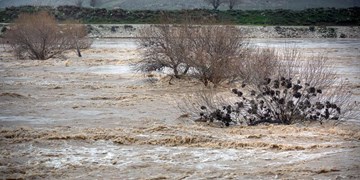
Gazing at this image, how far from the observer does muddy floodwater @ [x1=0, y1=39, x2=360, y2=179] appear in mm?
13586

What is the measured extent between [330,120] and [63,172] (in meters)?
9.00

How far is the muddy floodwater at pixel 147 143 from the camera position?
44.6 ft

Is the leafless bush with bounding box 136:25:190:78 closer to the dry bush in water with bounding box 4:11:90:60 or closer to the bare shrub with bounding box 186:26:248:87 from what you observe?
the bare shrub with bounding box 186:26:248:87

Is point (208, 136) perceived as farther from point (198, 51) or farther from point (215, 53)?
point (198, 51)

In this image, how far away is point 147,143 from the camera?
1642cm

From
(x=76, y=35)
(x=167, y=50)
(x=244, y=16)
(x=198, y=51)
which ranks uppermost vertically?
(x=198, y=51)

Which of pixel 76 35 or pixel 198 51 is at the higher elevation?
pixel 198 51

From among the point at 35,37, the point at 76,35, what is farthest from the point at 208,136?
the point at 76,35

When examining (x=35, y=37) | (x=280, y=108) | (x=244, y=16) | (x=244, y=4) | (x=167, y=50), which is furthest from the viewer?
(x=244, y=4)

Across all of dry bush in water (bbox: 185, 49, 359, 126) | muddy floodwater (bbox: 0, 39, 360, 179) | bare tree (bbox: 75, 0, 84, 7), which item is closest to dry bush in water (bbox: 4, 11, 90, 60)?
muddy floodwater (bbox: 0, 39, 360, 179)

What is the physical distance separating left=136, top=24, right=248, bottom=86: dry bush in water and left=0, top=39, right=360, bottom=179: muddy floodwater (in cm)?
163

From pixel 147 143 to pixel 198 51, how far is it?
43.4ft

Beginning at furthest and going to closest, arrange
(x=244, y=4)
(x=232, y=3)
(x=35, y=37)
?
(x=244, y=4)
(x=232, y=3)
(x=35, y=37)

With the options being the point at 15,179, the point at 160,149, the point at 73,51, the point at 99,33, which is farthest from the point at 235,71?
the point at 99,33
